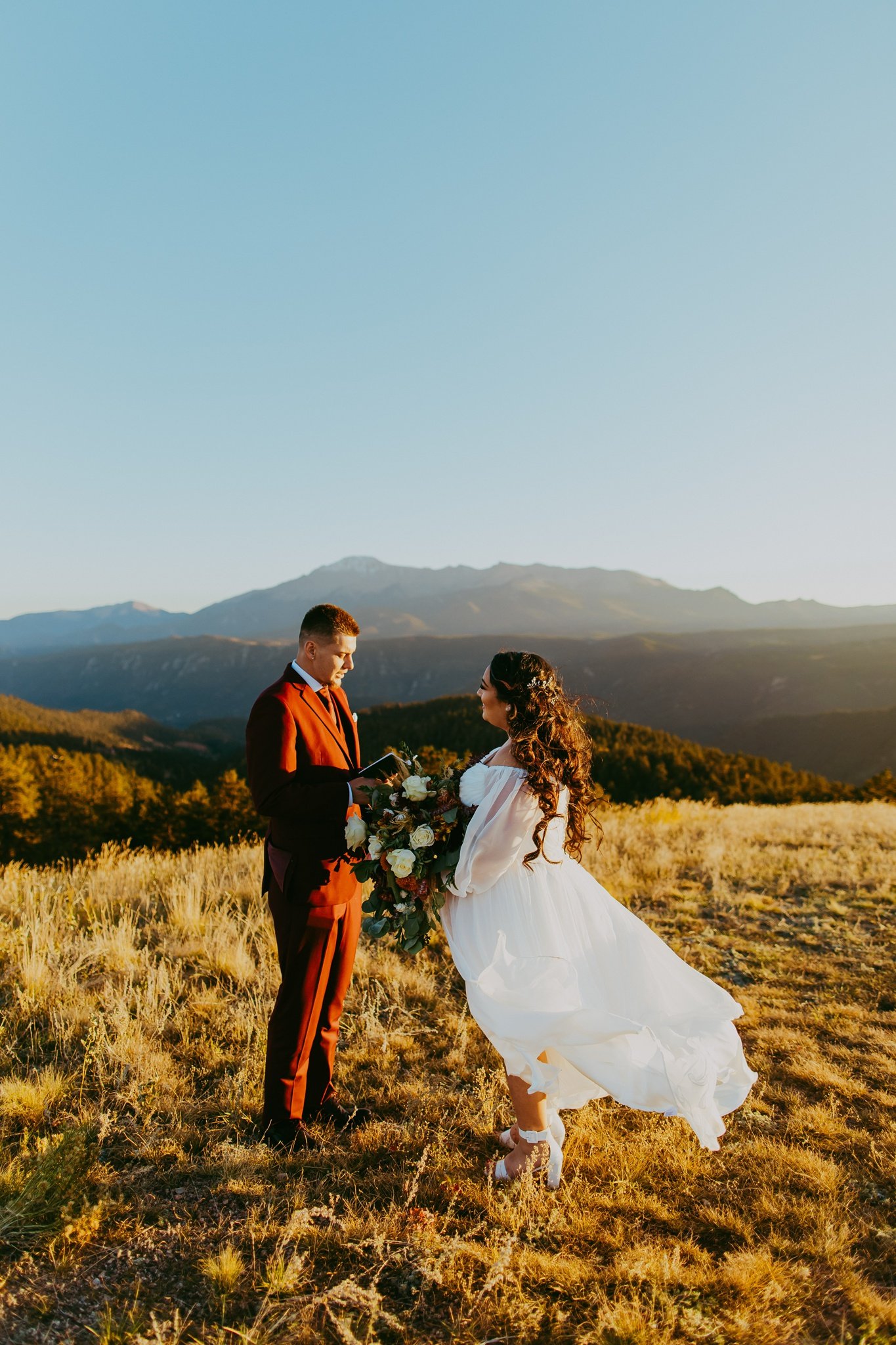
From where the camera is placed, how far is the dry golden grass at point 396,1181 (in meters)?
2.51

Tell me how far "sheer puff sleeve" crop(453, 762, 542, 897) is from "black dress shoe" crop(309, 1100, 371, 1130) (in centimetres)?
157

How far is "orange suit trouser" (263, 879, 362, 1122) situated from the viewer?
11.0ft

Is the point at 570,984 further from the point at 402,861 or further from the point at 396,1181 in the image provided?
the point at 396,1181

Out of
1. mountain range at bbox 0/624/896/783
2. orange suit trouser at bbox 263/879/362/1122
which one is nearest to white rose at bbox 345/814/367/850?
orange suit trouser at bbox 263/879/362/1122

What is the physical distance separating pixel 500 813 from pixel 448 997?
8.94ft

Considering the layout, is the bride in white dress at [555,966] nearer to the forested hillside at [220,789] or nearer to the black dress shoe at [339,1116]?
the black dress shoe at [339,1116]

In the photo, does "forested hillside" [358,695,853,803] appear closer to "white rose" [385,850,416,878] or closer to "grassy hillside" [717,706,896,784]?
"white rose" [385,850,416,878]

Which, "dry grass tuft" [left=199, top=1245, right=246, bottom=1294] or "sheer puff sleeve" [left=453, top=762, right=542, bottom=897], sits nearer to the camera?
"dry grass tuft" [left=199, top=1245, right=246, bottom=1294]

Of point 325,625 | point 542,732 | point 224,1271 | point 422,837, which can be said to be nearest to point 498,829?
point 422,837

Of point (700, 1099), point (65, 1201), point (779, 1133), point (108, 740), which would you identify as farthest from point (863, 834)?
point (108, 740)

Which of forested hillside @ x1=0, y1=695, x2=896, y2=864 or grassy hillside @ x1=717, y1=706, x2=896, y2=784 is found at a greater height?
forested hillside @ x1=0, y1=695, x2=896, y2=864

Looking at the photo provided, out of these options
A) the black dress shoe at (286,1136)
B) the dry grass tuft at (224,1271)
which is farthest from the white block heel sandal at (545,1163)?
the dry grass tuft at (224,1271)

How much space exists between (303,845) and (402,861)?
1.85 ft

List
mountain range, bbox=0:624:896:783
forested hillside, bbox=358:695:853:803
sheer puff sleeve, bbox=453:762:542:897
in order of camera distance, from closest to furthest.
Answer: sheer puff sleeve, bbox=453:762:542:897
forested hillside, bbox=358:695:853:803
mountain range, bbox=0:624:896:783
